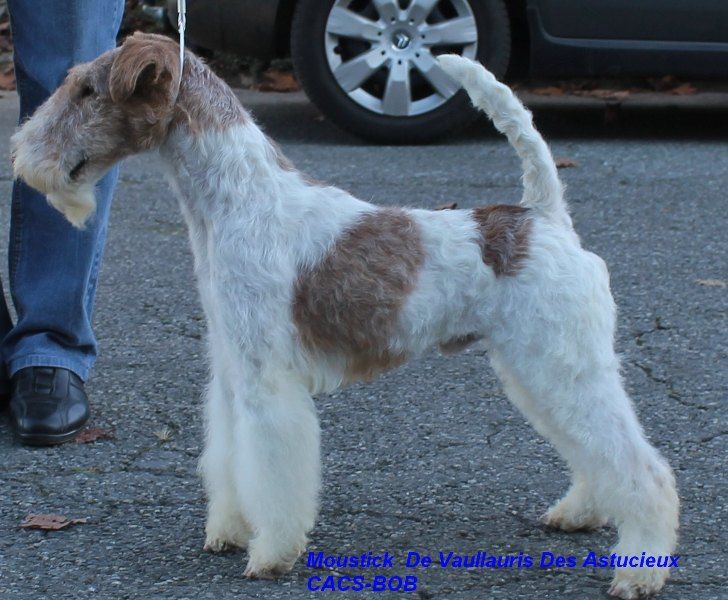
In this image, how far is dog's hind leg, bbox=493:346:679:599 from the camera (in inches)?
115

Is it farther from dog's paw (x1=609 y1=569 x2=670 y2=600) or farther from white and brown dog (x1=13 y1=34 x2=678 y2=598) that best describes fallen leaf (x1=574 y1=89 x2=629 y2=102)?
dog's paw (x1=609 y1=569 x2=670 y2=600)

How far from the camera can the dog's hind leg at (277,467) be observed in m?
2.94

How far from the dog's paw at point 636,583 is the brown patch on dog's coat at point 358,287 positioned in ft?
2.66

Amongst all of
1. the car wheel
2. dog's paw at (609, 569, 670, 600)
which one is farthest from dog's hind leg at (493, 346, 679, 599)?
the car wheel

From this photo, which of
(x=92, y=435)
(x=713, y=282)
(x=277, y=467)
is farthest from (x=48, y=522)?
(x=713, y=282)

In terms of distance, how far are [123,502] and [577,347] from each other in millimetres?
1384

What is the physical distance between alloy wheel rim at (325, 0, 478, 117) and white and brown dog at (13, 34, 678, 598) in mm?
3930

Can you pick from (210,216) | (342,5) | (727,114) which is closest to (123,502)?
(210,216)

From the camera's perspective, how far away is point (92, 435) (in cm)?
386

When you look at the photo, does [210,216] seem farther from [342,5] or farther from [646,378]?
[342,5]

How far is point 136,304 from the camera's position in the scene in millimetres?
5074

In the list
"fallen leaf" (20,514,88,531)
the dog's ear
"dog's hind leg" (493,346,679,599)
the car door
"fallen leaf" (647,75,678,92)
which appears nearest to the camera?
the dog's ear

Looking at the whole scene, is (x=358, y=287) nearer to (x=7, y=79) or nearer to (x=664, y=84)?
(x=664, y=84)

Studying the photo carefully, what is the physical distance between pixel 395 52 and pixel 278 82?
103 inches
